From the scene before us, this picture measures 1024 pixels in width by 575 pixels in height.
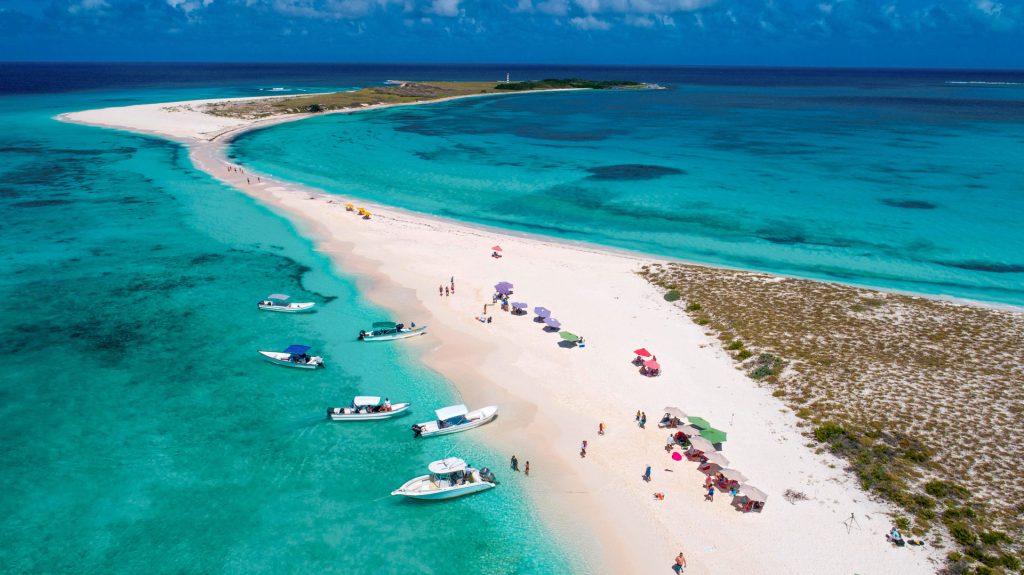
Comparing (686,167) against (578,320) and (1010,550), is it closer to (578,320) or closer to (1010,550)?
(578,320)

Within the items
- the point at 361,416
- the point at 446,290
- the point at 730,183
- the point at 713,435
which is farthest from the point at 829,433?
the point at 730,183

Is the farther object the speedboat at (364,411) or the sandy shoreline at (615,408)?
the speedboat at (364,411)

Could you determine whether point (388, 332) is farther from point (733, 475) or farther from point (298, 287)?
point (733, 475)

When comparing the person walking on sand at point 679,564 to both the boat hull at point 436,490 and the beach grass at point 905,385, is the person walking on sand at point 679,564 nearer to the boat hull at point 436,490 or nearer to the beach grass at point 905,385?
the boat hull at point 436,490

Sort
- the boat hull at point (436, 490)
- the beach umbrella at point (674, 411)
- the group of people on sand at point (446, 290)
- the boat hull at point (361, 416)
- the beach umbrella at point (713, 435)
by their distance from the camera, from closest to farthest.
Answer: the boat hull at point (436, 490), the beach umbrella at point (713, 435), the beach umbrella at point (674, 411), the boat hull at point (361, 416), the group of people on sand at point (446, 290)

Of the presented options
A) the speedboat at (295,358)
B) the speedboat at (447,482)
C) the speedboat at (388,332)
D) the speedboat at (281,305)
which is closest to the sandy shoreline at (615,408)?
the speedboat at (388,332)

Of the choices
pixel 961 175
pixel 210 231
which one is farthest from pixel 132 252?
pixel 961 175

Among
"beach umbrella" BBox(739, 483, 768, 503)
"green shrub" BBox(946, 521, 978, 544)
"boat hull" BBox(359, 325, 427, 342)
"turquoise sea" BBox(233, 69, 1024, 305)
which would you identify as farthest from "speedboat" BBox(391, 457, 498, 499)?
"turquoise sea" BBox(233, 69, 1024, 305)
